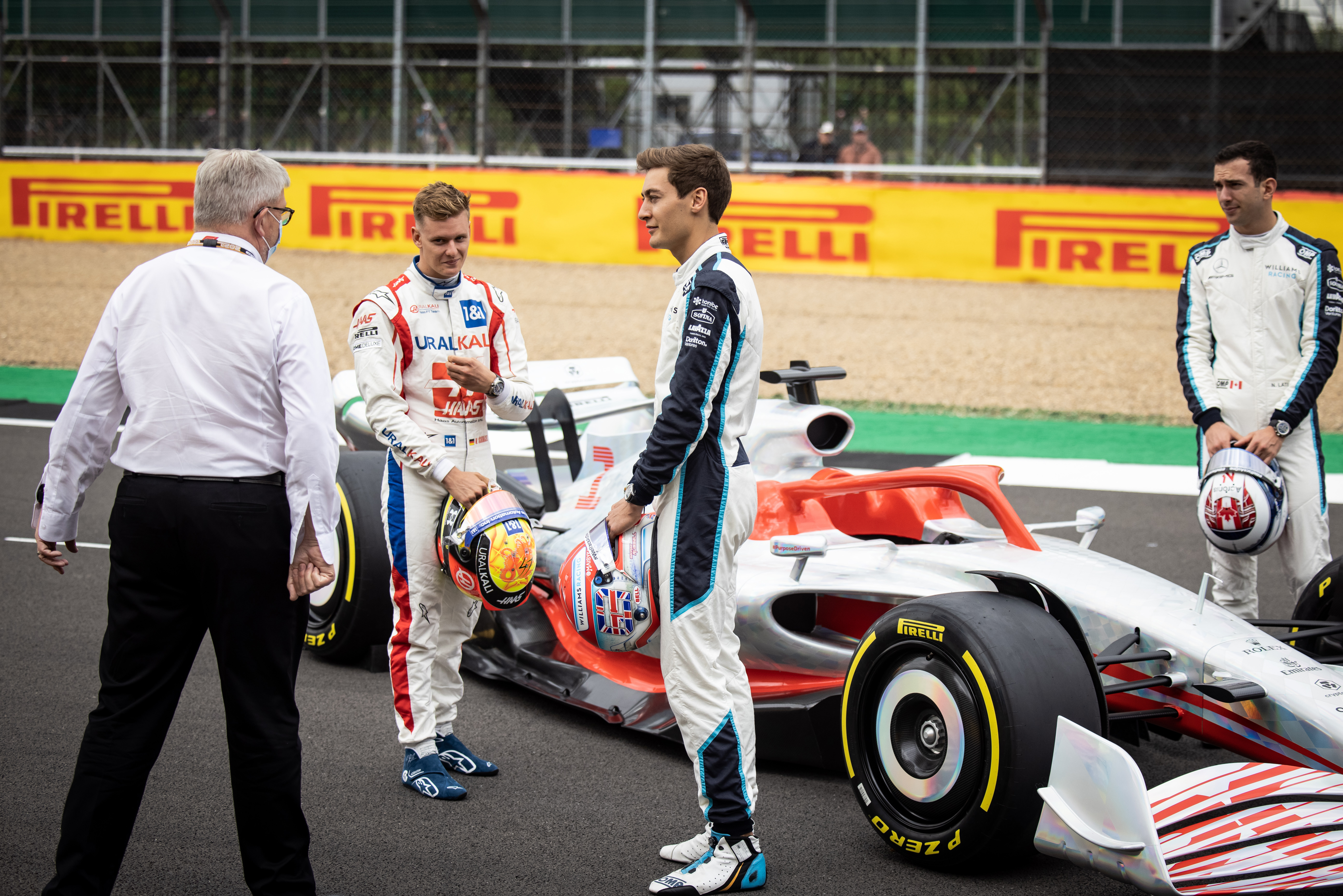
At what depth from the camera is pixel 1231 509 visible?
4.60 meters

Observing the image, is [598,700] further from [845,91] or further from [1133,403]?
[845,91]

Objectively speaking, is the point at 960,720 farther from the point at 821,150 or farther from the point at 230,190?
the point at 821,150

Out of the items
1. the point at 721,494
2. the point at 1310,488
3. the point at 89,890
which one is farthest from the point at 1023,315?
the point at 89,890

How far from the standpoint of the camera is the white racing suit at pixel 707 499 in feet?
10.2

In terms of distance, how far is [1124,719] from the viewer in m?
3.47

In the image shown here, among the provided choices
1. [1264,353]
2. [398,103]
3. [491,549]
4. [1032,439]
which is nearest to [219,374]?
[491,549]

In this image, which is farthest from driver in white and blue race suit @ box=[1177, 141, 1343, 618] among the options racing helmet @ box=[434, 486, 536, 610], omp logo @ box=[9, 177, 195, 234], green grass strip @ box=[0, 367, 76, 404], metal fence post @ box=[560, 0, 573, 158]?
omp logo @ box=[9, 177, 195, 234]

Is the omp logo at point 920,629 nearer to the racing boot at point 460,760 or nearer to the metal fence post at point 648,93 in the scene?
the racing boot at point 460,760

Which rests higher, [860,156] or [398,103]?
[398,103]

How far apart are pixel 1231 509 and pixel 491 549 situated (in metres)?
2.67

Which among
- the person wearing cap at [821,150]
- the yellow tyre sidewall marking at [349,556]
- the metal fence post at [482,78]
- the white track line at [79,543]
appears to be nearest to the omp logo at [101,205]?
the metal fence post at [482,78]

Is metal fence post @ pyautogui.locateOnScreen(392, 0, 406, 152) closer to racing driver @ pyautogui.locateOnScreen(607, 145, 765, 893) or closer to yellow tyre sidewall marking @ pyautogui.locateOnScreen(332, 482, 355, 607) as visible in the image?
yellow tyre sidewall marking @ pyautogui.locateOnScreen(332, 482, 355, 607)

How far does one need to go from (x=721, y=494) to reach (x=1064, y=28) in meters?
17.4

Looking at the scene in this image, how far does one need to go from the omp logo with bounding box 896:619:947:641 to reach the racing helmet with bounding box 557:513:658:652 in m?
0.65
